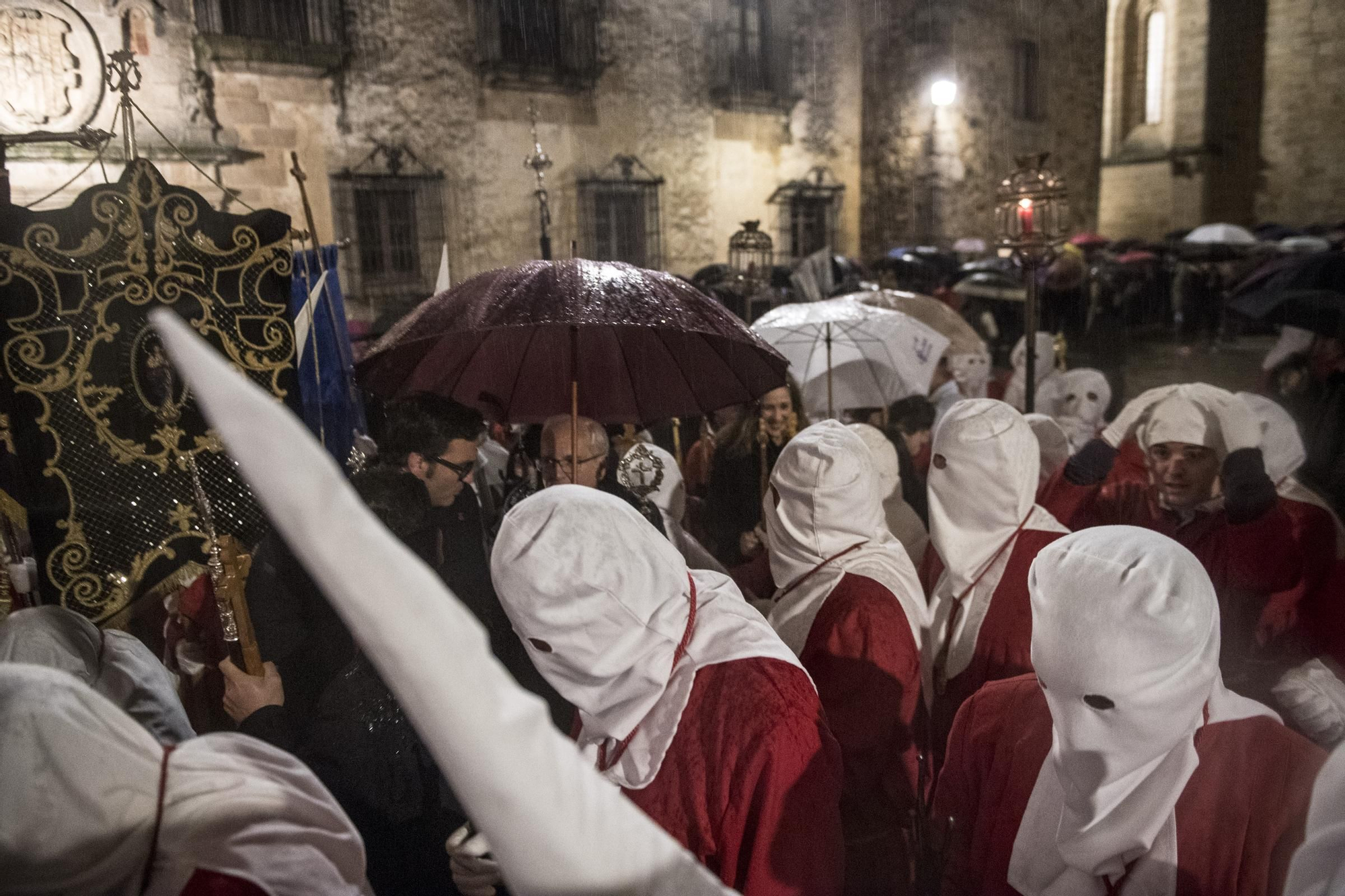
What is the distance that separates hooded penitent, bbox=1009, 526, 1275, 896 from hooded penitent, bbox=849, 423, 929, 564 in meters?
2.14

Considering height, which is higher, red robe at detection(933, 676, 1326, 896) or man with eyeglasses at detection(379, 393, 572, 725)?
man with eyeglasses at detection(379, 393, 572, 725)

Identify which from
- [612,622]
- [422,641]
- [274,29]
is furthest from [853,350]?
[274,29]

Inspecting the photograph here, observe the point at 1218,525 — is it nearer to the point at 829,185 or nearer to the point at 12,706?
the point at 12,706

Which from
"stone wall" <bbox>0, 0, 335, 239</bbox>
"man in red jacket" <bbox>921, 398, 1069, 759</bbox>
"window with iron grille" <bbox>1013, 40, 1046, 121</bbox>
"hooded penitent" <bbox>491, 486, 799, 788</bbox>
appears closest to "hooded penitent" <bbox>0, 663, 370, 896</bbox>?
"hooded penitent" <bbox>491, 486, 799, 788</bbox>

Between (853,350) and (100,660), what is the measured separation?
4.34 meters

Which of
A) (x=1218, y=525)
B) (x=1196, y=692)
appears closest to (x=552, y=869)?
(x=1196, y=692)

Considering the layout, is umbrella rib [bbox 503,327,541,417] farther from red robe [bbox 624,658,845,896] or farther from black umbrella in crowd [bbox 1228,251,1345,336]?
black umbrella in crowd [bbox 1228,251,1345,336]

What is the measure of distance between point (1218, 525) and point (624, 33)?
12.7m

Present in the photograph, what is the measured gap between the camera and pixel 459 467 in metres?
3.01

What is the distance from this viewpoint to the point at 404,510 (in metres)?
2.69

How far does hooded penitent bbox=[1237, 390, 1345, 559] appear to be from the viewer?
3334 mm

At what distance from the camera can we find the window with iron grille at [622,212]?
Answer: 1377 cm

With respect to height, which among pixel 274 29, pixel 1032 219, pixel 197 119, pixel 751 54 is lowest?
pixel 1032 219

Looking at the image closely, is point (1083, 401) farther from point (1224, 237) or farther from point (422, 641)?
point (1224, 237)
